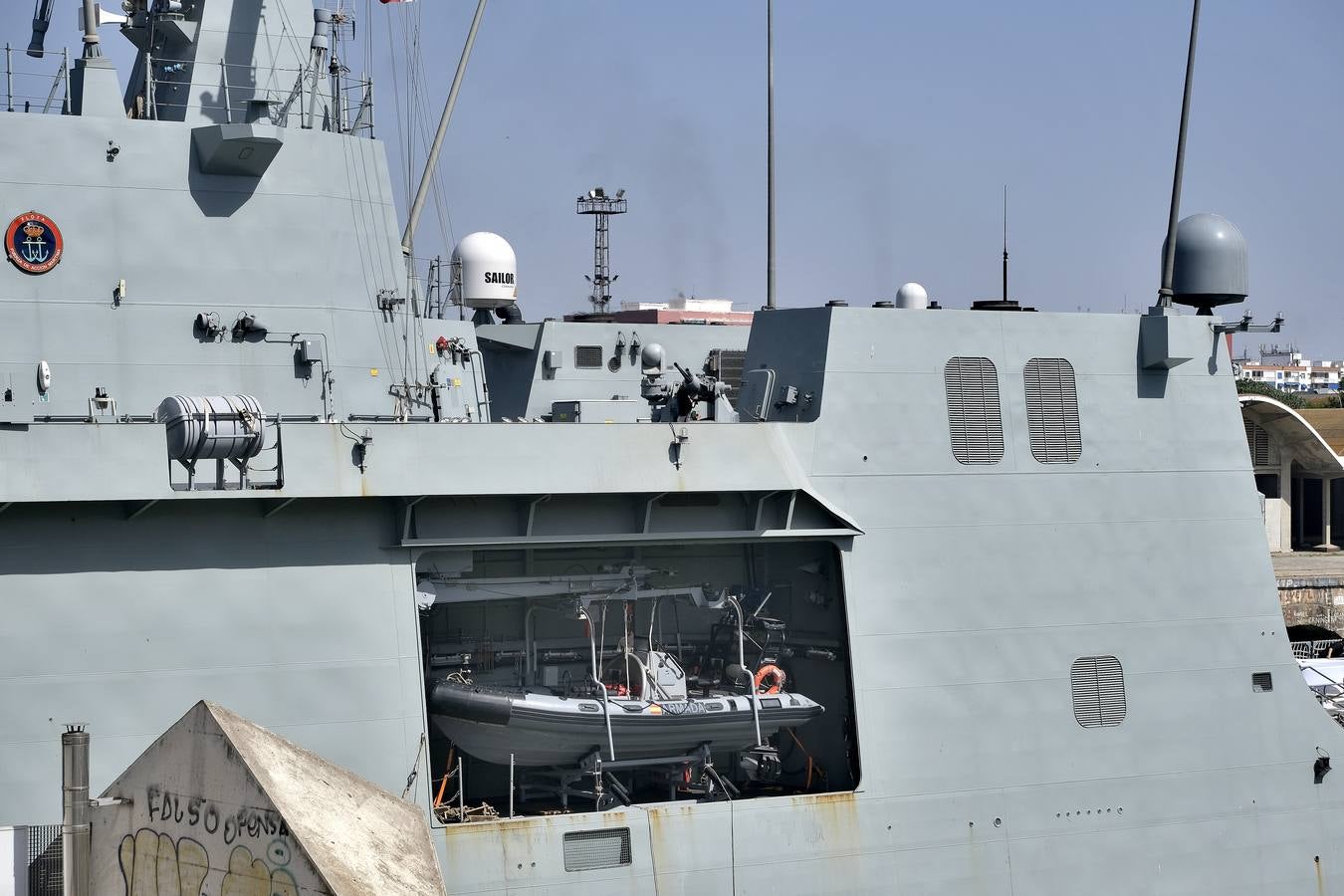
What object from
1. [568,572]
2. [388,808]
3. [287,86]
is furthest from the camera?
[287,86]

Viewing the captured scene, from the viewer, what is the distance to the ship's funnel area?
15102mm

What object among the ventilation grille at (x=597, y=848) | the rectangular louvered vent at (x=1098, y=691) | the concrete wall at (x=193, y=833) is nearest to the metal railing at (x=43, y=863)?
the concrete wall at (x=193, y=833)

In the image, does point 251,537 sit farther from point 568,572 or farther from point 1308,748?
point 1308,748

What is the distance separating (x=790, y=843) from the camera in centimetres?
1266

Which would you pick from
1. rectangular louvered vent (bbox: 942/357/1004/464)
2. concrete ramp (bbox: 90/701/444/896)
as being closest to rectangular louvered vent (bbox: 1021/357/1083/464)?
rectangular louvered vent (bbox: 942/357/1004/464)

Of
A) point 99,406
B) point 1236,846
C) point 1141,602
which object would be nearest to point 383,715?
point 99,406

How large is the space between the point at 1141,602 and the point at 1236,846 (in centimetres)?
263

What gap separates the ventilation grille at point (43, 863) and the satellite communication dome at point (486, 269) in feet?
46.5

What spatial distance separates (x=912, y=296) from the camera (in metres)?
25.5

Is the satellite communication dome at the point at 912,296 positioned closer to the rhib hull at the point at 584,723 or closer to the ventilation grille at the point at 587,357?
the ventilation grille at the point at 587,357

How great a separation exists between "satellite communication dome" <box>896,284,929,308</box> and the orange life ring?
13.0 meters

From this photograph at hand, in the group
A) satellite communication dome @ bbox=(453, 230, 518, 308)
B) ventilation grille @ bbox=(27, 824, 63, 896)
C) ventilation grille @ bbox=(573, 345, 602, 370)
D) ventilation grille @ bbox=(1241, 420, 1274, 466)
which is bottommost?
ventilation grille @ bbox=(27, 824, 63, 896)

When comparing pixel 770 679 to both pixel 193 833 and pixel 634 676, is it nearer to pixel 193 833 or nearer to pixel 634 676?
pixel 634 676

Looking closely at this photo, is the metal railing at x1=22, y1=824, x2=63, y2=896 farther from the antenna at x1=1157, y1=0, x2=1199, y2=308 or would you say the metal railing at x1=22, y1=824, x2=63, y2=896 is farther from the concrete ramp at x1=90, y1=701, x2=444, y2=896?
the antenna at x1=1157, y1=0, x2=1199, y2=308
